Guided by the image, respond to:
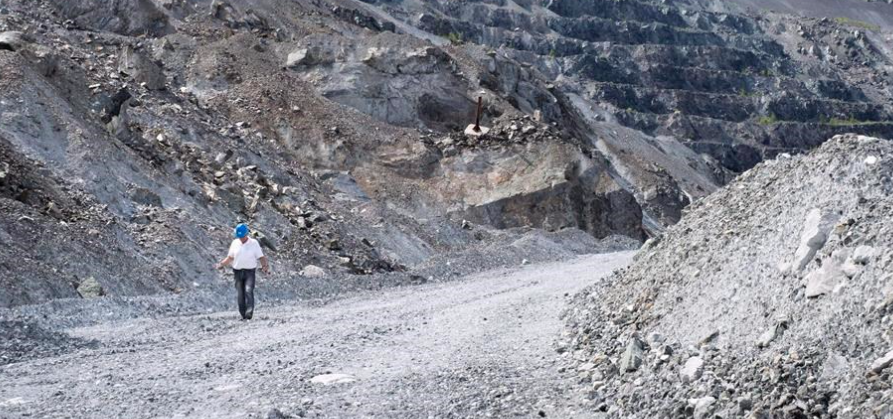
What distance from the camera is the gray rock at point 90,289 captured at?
17625 millimetres

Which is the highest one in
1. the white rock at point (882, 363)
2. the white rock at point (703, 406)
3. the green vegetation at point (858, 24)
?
the green vegetation at point (858, 24)

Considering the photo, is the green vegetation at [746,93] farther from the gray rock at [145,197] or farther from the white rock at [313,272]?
the gray rock at [145,197]

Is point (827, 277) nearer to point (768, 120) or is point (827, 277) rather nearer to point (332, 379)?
point (332, 379)

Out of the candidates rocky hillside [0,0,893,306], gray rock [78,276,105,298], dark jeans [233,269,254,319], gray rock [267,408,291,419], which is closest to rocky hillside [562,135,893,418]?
gray rock [267,408,291,419]

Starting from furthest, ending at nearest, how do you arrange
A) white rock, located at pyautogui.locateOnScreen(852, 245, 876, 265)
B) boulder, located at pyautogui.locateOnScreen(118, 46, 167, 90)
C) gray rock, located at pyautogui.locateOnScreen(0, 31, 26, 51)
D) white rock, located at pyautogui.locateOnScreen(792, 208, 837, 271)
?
boulder, located at pyautogui.locateOnScreen(118, 46, 167, 90)
gray rock, located at pyautogui.locateOnScreen(0, 31, 26, 51)
white rock, located at pyautogui.locateOnScreen(792, 208, 837, 271)
white rock, located at pyautogui.locateOnScreen(852, 245, 876, 265)

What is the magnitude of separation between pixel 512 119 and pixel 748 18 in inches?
4710

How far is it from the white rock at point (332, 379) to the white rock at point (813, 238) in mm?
3815

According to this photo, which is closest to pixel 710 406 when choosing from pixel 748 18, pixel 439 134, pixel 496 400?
pixel 496 400

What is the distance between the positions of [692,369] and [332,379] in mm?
3113

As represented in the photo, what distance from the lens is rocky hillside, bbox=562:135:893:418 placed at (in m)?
7.58

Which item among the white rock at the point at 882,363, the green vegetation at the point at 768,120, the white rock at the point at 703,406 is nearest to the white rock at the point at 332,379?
the white rock at the point at 703,406

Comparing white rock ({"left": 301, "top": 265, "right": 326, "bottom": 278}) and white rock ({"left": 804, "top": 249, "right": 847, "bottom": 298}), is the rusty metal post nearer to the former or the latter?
white rock ({"left": 301, "top": 265, "right": 326, "bottom": 278})

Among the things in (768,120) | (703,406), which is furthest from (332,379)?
(768,120)

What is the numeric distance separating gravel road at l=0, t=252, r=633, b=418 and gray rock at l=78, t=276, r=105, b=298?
8.42ft
